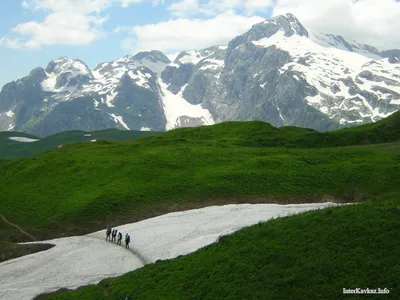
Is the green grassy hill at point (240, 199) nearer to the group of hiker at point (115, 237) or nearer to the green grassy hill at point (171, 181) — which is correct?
the green grassy hill at point (171, 181)

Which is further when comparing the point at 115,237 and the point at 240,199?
the point at 240,199

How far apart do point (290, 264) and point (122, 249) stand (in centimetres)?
3130

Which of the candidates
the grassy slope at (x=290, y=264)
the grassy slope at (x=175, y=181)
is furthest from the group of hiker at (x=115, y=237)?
the grassy slope at (x=290, y=264)

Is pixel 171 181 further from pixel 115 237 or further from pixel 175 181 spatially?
pixel 115 237

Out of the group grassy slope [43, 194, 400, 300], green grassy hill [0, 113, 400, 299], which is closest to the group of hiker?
green grassy hill [0, 113, 400, 299]

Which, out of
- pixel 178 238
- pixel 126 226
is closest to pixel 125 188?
pixel 126 226

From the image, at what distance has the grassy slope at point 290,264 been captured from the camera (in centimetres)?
2927

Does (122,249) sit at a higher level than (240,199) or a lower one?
lower

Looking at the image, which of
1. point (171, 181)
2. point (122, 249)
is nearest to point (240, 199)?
point (171, 181)

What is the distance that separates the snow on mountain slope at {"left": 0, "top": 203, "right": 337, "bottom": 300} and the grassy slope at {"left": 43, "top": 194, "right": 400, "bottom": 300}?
751cm

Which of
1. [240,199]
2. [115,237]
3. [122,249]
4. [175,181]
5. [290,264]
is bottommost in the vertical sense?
[122,249]

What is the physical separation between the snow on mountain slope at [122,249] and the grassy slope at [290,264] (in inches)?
296

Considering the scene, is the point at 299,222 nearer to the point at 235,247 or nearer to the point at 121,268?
the point at 235,247

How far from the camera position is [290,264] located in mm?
32531
